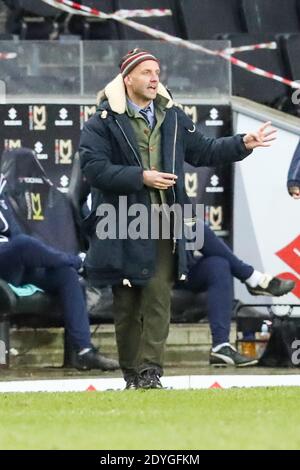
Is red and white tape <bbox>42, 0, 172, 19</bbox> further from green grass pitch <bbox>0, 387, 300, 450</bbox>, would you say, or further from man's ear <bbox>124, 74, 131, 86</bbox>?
green grass pitch <bbox>0, 387, 300, 450</bbox>

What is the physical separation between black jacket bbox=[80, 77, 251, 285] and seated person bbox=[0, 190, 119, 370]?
302 centimetres

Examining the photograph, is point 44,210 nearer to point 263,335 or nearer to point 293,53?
point 263,335

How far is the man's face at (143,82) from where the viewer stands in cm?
1073

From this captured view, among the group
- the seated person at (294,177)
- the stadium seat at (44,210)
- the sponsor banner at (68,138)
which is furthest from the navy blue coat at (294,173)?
the stadium seat at (44,210)

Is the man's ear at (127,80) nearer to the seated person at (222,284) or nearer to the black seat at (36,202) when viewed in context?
the seated person at (222,284)

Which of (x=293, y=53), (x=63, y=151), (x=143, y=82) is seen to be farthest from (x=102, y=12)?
(x=143, y=82)

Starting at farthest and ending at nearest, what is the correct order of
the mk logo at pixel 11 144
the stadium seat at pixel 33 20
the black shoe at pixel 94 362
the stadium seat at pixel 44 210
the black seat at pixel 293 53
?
1. the stadium seat at pixel 33 20
2. the black seat at pixel 293 53
3. the mk logo at pixel 11 144
4. the stadium seat at pixel 44 210
5. the black shoe at pixel 94 362

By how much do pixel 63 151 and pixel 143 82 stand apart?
4344 mm

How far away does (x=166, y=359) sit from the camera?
14992mm

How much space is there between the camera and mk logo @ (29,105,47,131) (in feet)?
49.3

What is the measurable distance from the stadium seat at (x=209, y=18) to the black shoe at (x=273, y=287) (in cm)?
438

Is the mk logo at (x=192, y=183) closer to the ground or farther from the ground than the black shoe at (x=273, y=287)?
farther from the ground

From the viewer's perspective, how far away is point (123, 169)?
10.6 metres
